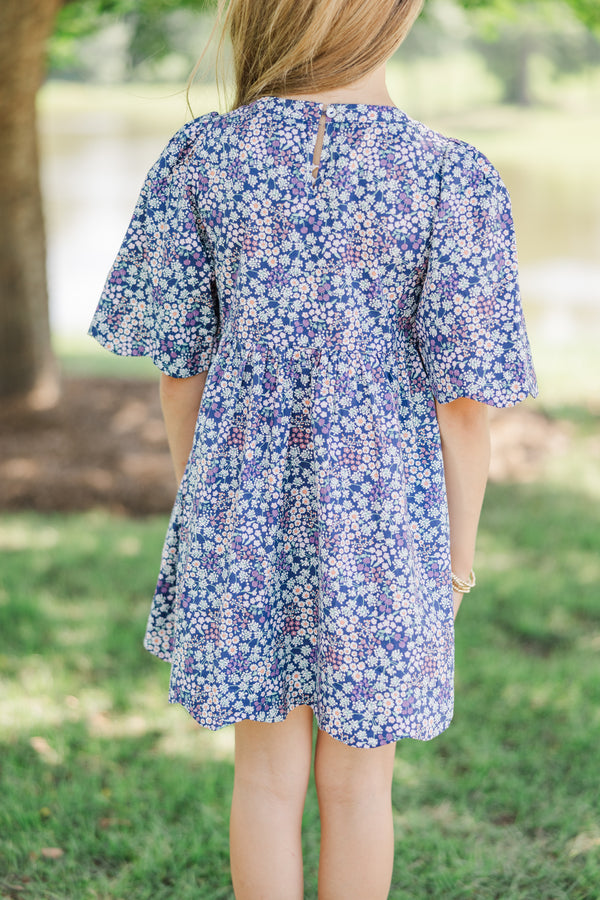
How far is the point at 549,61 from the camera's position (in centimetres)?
4016

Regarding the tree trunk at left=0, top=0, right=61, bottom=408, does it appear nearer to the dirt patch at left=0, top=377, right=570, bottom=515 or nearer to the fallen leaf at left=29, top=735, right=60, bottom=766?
the dirt patch at left=0, top=377, right=570, bottom=515

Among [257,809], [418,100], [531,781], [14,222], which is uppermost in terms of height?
[418,100]

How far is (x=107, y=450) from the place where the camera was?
5.25m

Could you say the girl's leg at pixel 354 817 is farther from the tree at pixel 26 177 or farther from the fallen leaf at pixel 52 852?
the tree at pixel 26 177

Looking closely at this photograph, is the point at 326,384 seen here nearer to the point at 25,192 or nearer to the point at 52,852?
the point at 52,852

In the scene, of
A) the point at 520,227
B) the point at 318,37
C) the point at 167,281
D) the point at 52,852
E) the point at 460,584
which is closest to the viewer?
the point at 318,37

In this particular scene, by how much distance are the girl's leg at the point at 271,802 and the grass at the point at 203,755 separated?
19.7 inches

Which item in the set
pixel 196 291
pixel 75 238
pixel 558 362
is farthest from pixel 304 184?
pixel 75 238

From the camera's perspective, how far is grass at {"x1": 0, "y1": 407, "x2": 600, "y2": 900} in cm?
236

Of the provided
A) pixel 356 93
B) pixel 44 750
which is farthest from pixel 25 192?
pixel 356 93

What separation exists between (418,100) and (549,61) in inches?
222

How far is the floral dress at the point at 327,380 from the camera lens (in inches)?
62.8

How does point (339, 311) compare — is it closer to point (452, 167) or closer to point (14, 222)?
point (452, 167)

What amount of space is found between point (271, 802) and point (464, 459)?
76 cm
